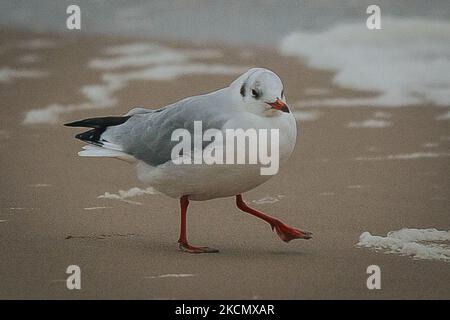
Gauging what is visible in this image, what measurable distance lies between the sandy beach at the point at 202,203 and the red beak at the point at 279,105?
600 mm

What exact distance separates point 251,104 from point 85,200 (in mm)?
1362

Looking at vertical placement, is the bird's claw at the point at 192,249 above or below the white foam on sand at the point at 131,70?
below

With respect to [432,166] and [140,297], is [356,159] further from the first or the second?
[140,297]

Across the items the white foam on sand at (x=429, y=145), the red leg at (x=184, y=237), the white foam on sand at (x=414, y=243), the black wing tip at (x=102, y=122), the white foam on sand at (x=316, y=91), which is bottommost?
the white foam on sand at (x=414, y=243)

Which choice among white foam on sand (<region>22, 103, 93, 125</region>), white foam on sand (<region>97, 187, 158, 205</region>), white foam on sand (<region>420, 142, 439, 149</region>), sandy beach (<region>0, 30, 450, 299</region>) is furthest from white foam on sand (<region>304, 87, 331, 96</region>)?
white foam on sand (<region>97, 187, 158, 205</region>)

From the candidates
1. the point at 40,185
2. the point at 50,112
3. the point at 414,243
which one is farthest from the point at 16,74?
the point at 414,243

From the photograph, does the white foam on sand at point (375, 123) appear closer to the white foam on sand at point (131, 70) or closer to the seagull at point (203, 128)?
the white foam on sand at point (131, 70)

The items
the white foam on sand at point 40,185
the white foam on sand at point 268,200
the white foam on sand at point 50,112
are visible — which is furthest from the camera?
the white foam on sand at point 50,112

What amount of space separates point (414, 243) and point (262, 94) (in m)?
0.94

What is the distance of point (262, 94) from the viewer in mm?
3352

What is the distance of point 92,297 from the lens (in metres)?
3.12

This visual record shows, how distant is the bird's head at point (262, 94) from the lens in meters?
3.33

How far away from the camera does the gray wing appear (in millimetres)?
3436

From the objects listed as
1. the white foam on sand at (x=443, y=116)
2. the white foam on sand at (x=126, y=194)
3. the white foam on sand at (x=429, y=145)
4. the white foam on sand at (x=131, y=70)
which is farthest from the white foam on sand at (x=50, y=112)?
the white foam on sand at (x=443, y=116)
